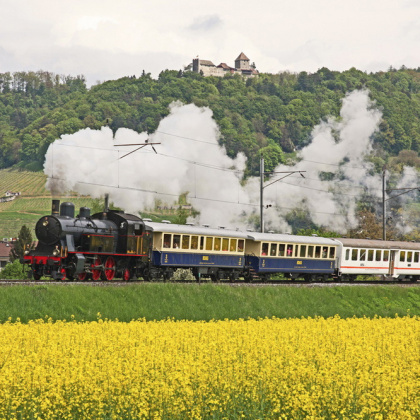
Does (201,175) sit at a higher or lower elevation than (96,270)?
higher

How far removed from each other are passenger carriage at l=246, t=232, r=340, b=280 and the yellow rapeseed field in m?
26.1

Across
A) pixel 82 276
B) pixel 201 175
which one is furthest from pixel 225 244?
pixel 201 175

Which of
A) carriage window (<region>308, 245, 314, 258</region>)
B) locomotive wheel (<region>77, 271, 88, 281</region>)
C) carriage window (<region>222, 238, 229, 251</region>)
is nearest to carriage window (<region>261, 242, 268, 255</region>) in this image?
carriage window (<region>222, 238, 229, 251</region>)

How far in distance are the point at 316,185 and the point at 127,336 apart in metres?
132

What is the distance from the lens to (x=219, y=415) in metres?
10.9

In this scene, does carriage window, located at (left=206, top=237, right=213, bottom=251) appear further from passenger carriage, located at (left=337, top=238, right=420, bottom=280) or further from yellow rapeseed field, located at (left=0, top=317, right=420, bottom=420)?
yellow rapeseed field, located at (left=0, top=317, right=420, bottom=420)

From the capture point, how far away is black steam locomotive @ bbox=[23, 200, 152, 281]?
109 ft

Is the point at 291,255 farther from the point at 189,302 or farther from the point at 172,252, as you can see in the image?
the point at 189,302

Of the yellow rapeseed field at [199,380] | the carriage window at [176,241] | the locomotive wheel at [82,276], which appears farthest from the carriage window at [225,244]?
the yellow rapeseed field at [199,380]

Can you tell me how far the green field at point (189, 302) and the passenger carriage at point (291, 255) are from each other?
549cm

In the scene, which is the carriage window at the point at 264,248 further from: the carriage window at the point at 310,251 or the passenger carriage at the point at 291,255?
the carriage window at the point at 310,251

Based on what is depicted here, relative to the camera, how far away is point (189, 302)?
102ft

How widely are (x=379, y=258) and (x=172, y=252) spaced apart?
1960 centimetres

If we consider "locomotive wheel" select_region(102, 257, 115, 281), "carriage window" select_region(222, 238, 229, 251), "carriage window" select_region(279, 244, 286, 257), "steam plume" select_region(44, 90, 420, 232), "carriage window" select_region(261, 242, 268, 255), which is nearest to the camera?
"locomotive wheel" select_region(102, 257, 115, 281)
